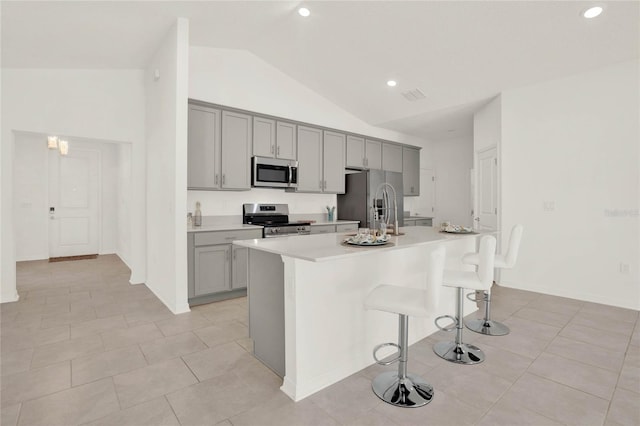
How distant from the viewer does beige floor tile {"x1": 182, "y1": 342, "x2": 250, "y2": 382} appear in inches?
89.4

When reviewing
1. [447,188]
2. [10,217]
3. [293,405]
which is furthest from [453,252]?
[10,217]

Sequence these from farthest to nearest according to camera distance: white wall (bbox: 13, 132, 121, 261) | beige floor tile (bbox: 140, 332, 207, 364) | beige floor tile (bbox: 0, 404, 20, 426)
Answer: white wall (bbox: 13, 132, 121, 261) < beige floor tile (bbox: 140, 332, 207, 364) < beige floor tile (bbox: 0, 404, 20, 426)

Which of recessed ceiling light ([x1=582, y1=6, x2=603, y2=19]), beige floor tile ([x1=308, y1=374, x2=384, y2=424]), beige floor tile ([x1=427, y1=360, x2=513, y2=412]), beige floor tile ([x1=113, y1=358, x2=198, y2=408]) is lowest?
beige floor tile ([x1=427, y1=360, x2=513, y2=412])

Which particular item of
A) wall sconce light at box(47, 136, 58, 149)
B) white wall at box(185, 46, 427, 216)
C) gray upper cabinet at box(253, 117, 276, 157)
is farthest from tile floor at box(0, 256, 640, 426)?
wall sconce light at box(47, 136, 58, 149)

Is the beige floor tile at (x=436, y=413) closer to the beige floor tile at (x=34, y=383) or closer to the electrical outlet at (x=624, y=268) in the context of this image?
the beige floor tile at (x=34, y=383)

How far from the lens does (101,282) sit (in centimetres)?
474

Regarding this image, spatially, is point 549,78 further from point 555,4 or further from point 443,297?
point 443,297

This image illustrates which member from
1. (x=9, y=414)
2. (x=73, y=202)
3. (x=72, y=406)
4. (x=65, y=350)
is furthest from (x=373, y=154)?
(x=73, y=202)

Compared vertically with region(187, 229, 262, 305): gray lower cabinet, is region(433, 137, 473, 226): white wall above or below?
above

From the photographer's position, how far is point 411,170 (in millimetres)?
7012

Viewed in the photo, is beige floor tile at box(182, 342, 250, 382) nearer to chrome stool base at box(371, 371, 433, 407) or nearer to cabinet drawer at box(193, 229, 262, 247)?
chrome stool base at box(371, 371, 433, 407)

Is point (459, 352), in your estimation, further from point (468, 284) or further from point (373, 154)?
point (373, 154)

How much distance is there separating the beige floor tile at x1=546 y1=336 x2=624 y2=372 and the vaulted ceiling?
2.98 meters

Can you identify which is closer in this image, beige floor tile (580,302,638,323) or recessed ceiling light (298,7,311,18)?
beige floor tile (580,302,638,323)
